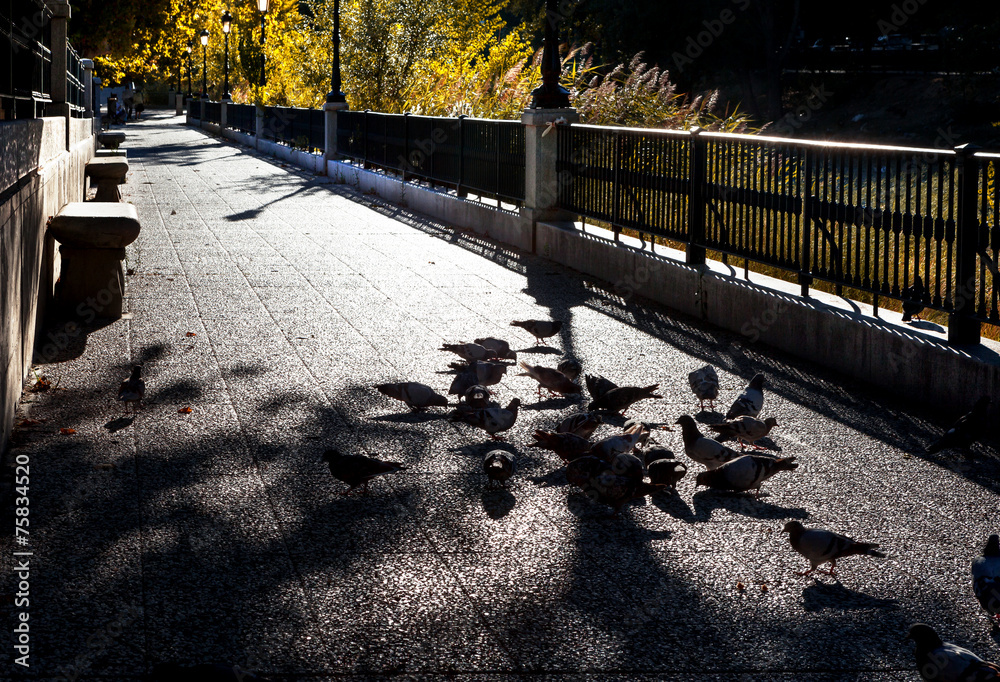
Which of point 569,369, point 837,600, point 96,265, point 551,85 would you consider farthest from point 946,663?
point 551,85

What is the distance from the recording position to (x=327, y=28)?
36375 millimetres

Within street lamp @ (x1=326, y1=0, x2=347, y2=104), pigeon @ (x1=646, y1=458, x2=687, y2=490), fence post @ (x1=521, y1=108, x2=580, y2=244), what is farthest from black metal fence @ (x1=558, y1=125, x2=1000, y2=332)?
street lamp @ (x1=326, y1=0, x2=347, y2=104)

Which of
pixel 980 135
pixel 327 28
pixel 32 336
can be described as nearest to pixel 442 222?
pixel 32 336

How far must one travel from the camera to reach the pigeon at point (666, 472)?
5836 millimetres

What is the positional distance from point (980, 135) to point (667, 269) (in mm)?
43633

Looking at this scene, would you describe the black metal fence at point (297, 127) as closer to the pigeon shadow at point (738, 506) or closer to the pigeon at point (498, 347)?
the pigeon at point (498, 347)

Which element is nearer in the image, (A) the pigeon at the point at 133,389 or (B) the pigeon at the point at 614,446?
(B) the pigeon at the point at 614,446

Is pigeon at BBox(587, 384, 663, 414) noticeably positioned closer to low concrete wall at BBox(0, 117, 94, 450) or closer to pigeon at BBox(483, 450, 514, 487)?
pigeon at BBox(483, 450, 514, 487)

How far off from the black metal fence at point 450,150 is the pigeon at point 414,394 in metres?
9.13

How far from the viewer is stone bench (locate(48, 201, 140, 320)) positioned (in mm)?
10133

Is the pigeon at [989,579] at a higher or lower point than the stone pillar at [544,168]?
lower

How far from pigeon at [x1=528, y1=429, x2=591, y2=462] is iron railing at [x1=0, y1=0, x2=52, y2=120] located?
15.5 feet

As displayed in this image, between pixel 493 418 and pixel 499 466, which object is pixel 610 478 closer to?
pixel 499 466

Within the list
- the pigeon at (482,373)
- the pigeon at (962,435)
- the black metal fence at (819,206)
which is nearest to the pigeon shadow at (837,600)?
the pigeon at (962,435)
